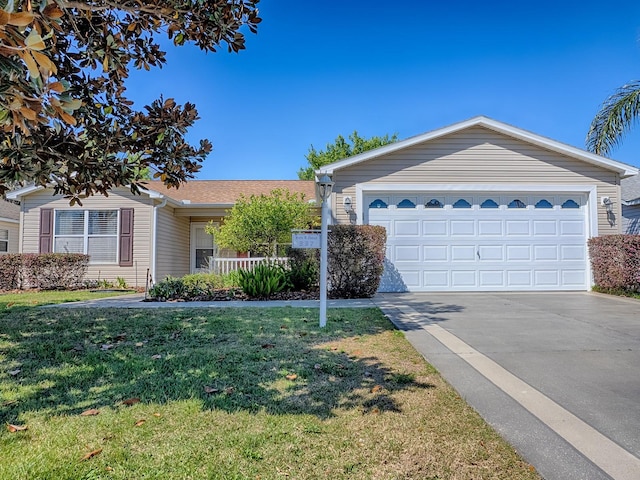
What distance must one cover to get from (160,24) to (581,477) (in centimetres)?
555

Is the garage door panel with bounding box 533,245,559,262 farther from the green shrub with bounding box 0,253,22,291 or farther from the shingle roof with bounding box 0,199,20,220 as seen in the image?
the shingle roof with bounding box 0,199,20,220

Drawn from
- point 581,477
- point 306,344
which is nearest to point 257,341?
point 306,344

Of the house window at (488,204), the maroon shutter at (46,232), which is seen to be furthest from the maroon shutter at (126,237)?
the house window at (488,204)

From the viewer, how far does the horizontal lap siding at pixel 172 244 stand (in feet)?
42.2

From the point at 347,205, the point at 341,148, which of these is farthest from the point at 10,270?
the point at 341,148

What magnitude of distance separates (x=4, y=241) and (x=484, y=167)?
18809mm

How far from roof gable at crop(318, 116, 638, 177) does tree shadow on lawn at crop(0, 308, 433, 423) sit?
4.99 metres

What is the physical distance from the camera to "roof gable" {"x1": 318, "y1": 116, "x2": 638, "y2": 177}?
957 centimetres

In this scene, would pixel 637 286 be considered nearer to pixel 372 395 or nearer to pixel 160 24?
pixel 372 395

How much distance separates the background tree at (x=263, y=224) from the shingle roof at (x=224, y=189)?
9.66 ft

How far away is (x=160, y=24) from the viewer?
4.45 m

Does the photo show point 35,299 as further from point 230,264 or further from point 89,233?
point 230,264

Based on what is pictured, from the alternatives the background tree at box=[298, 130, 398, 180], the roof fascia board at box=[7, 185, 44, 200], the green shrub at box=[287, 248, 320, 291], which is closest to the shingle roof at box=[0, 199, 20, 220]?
the roof fascia board at box=[7, 185, 44, 200]

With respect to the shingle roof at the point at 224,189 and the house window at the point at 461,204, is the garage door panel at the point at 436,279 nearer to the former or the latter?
the house window at the point at 461,204
